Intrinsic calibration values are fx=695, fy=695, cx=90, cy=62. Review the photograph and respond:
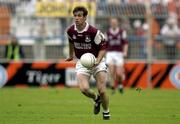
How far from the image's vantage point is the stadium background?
28.6m

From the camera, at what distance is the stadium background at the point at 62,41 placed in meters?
28.6

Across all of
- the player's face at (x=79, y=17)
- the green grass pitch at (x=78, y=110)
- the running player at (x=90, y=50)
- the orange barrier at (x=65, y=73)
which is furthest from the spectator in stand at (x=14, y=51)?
the player's face at (x=79, y=17)

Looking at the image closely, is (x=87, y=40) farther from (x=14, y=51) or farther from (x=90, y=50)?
(x=14, y=51)

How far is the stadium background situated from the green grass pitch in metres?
5.35

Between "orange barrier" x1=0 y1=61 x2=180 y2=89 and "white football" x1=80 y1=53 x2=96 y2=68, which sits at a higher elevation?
"white football" x1=80 y1=53 x2=96 y2=68

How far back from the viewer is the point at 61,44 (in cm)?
2862

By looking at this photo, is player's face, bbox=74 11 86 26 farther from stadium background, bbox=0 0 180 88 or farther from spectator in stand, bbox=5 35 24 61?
spectator in stand, bbox=5 35 24 61

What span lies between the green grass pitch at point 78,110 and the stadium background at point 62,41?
211 inches

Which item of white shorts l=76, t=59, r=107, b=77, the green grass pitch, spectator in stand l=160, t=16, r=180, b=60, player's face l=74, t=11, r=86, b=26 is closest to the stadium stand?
spectator in stand l=160, t=16, r=180, b=60

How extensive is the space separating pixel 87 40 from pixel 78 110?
2.99 m

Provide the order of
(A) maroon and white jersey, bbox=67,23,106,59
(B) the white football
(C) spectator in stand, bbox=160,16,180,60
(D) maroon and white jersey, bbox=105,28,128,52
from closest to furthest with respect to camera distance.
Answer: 1. (B) the white football
2. (A) maroon and white jersey, bbox=67,23,106,59
3. (D) maroon and white jersey, bbox=105,28,128,52
4. (C) spectator in stand, bbox=160,16,180,60

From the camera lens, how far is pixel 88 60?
1427 cm

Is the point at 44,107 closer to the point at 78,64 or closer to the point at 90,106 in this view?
the point at 90,106

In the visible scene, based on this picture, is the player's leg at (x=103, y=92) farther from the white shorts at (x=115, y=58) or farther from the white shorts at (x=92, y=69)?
the white shorts at (x=115, y=58)
